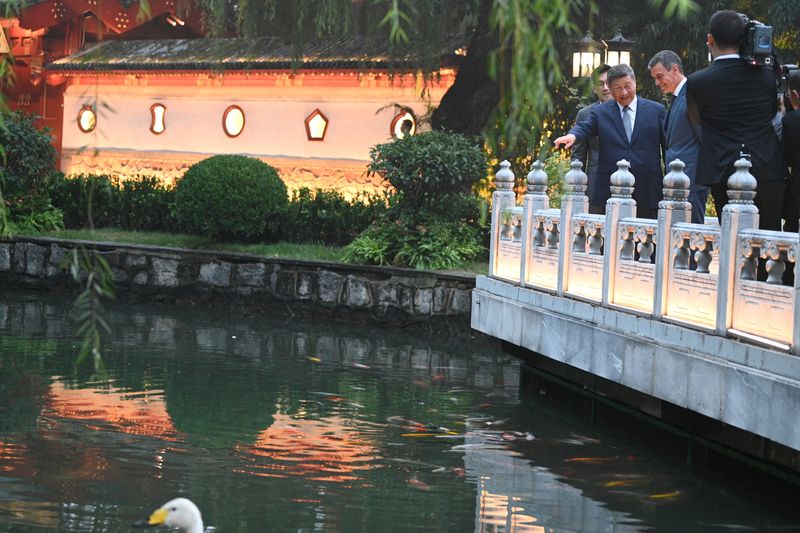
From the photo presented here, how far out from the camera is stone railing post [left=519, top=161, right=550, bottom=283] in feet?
41.2

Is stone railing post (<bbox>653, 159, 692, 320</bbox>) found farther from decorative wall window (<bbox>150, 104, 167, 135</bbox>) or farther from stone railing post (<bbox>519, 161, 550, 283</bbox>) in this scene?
decorative wall window (<bbox>150, 104, 167, 135</bbox>)

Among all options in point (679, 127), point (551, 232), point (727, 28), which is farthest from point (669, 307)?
point (551, 232)

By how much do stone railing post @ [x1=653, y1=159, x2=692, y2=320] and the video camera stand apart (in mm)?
894

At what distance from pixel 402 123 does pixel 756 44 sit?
14.9 m

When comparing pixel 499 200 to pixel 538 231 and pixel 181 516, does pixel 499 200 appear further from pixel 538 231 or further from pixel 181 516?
pixel 181 516

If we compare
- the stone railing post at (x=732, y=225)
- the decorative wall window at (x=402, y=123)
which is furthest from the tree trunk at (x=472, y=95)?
the stone railing post at (x=732, y=225)

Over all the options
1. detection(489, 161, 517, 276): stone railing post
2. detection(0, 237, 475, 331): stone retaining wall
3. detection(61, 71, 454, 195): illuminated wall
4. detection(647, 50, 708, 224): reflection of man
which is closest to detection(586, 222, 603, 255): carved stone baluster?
detection(647, 50, 708, 224): reflection of man

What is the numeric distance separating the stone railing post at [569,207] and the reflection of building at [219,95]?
1091 centimetres

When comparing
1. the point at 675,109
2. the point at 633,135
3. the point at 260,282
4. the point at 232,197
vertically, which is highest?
the point at 675,109

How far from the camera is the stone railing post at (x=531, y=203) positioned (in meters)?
12.6

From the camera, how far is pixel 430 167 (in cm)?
1911

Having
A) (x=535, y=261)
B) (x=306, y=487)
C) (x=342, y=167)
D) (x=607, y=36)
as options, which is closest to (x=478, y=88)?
(x=607, y=36)

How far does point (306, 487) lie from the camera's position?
29.5 feet

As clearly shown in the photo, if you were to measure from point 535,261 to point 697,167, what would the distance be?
3179 millimetres
